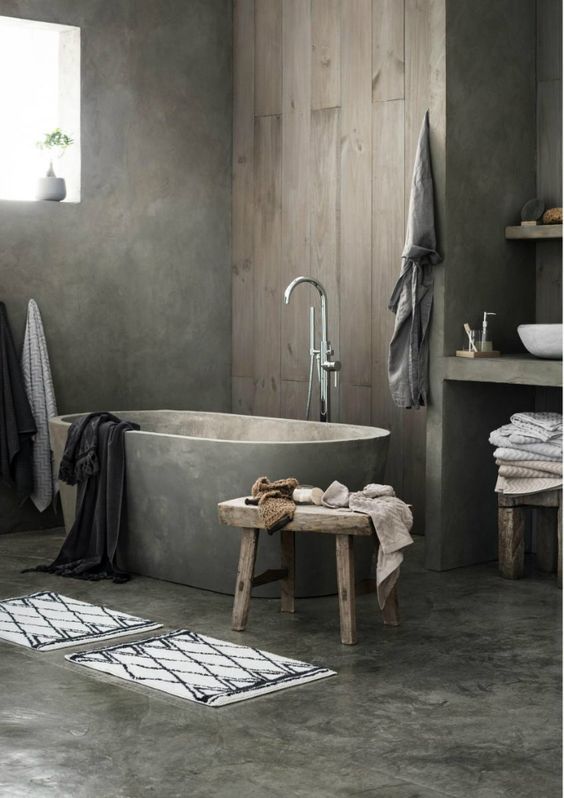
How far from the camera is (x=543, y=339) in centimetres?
466

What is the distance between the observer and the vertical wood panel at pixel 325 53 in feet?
19.6

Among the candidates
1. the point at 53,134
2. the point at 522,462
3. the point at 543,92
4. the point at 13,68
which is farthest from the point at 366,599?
the point at 13,68

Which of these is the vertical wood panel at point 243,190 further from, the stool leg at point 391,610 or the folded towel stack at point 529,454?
the stool leg at point 391,610

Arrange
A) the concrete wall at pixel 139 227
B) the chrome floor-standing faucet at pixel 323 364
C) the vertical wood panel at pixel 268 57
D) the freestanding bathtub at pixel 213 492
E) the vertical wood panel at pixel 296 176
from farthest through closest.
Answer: the vertical wood panel at pixel 268 57 → the vertical wood panel at pixel 296 176 → the concrete wall at pixel 139 227 → the chrome floor-standing faucet at pixel 323 364 → the freestanding bathtub at pixel 213 492

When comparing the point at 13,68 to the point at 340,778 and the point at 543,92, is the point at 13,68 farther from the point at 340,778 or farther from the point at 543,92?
the point at 340,778

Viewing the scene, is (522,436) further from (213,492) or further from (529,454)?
(213,492)

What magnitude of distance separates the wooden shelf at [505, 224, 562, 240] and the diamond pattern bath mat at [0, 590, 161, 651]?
92.1 inches

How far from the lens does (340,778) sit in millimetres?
2768

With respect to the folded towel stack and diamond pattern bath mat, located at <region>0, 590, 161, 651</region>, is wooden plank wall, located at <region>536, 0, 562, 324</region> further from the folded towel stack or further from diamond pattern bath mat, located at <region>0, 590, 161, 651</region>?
diamond pattern bath mat, located at <region>0, 590, 161, 651</region>

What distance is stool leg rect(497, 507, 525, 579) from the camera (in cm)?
484

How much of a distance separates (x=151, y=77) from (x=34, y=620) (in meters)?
3.31

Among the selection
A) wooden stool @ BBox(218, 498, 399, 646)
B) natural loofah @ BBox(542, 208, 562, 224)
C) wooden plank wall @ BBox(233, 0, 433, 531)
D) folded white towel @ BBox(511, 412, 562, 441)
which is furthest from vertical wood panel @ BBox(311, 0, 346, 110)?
wooden stool @ BBox(218, 498, 399, 646)

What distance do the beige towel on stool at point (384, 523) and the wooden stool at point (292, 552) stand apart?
41 millimetres

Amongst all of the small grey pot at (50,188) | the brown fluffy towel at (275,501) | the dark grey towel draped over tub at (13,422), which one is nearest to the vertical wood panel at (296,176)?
the small grey pot at (50,188)
